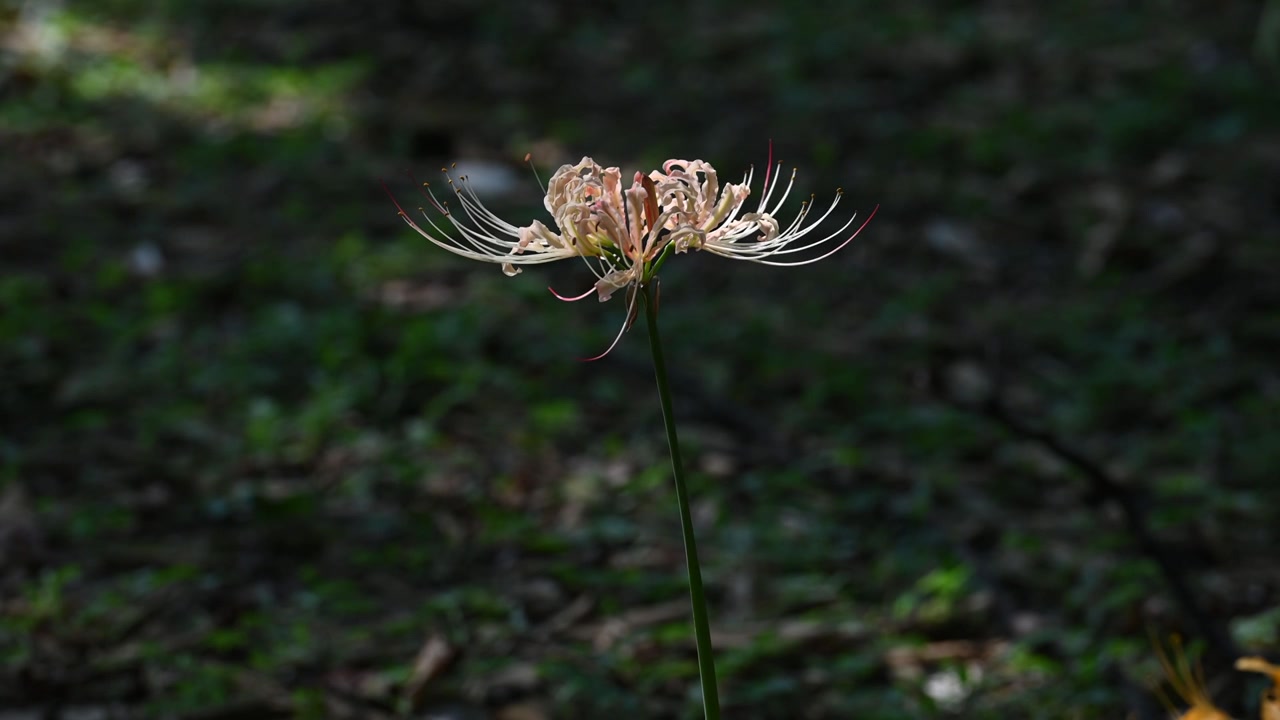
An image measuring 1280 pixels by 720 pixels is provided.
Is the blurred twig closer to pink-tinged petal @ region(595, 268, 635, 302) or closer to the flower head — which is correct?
the flower head

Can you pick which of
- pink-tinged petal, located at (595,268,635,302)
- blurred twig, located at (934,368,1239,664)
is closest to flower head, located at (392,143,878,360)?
pink-tinged petal, located at (595,268,635,302)

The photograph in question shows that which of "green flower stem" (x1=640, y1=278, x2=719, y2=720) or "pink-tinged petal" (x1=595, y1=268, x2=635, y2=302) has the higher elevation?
"pink-tinged petal" (x1=595, y1=268, x2=635, y2=302)

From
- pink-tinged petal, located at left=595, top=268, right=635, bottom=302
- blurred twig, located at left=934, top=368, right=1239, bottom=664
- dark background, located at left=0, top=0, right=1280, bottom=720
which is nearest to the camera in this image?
pink-tinged petal, located at left=595, top=268, right=635, bottom=302

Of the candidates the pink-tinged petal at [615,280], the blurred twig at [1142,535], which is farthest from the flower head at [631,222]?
the blurred twig at [1142,535]

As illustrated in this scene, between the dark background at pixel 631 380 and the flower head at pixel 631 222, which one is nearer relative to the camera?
the flower head at pixel 631 222

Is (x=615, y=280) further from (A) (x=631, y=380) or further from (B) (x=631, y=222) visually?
(A) (x=631, y=380)

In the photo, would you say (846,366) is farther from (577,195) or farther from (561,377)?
(577,195)

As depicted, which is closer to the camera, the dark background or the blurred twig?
the blurred twig

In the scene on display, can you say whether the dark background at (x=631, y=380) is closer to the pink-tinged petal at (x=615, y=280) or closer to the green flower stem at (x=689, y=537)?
the green flower stem at (x=689, y=537)

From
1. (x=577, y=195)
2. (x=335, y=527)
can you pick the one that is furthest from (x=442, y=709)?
(x=577, y=195)

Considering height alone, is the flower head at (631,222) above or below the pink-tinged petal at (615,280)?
above
